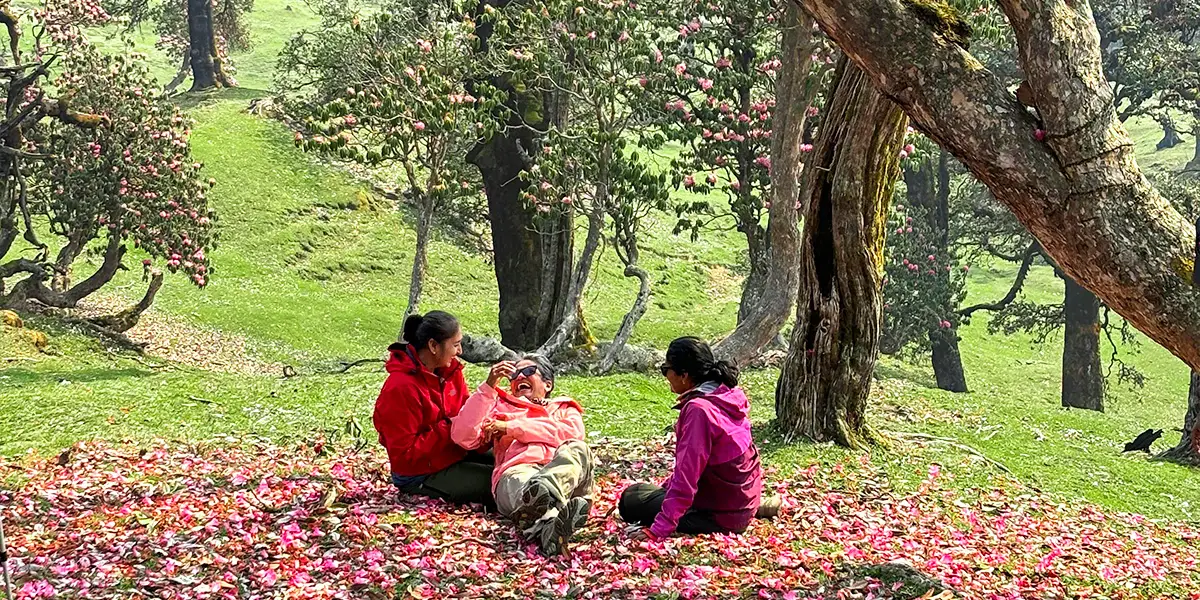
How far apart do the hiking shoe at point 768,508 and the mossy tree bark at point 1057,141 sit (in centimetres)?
416

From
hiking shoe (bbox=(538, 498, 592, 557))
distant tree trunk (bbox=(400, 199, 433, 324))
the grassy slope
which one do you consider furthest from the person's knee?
distant tree trunk (bbox=(400, 199, 433, 324))

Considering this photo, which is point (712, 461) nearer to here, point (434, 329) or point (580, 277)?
point (434, 329)

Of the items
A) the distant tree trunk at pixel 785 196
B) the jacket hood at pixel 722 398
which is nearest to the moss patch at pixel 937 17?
the jacket hood at pixel 722 398

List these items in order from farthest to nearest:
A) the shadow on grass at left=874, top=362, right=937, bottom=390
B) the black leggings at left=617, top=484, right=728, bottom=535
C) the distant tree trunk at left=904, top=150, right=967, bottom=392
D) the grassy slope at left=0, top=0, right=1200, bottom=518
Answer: the shadow on grass at left=874, top=362, right=937, bottom=390, the distant tree trunk at left=904, top=150, right=967, bottom=392, the grassy slope at left=0, top=0, right=1200, bottom=518, the black leggings at left=617, top=484, right=728, bottom=535

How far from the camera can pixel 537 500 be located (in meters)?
8.78

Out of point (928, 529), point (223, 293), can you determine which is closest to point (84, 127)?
point (223, 293)

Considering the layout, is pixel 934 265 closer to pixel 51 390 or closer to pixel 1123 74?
pixel 1123 74

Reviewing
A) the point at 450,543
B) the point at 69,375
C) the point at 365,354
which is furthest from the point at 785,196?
the point at 365,354

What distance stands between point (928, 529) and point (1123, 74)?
24.7m

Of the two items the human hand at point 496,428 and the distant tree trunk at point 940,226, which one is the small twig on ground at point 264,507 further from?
the distant tree trunk at point 940,226

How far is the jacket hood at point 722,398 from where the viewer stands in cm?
889

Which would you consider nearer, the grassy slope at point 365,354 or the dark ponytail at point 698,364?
the dark ponytail at point 698,364

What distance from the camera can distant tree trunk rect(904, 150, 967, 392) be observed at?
32.7 metres

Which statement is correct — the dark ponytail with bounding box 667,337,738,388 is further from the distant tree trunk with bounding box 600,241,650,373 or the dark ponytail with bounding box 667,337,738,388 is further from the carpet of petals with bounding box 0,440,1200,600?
the distant tree trunk with bounding box 600,241,650,373
